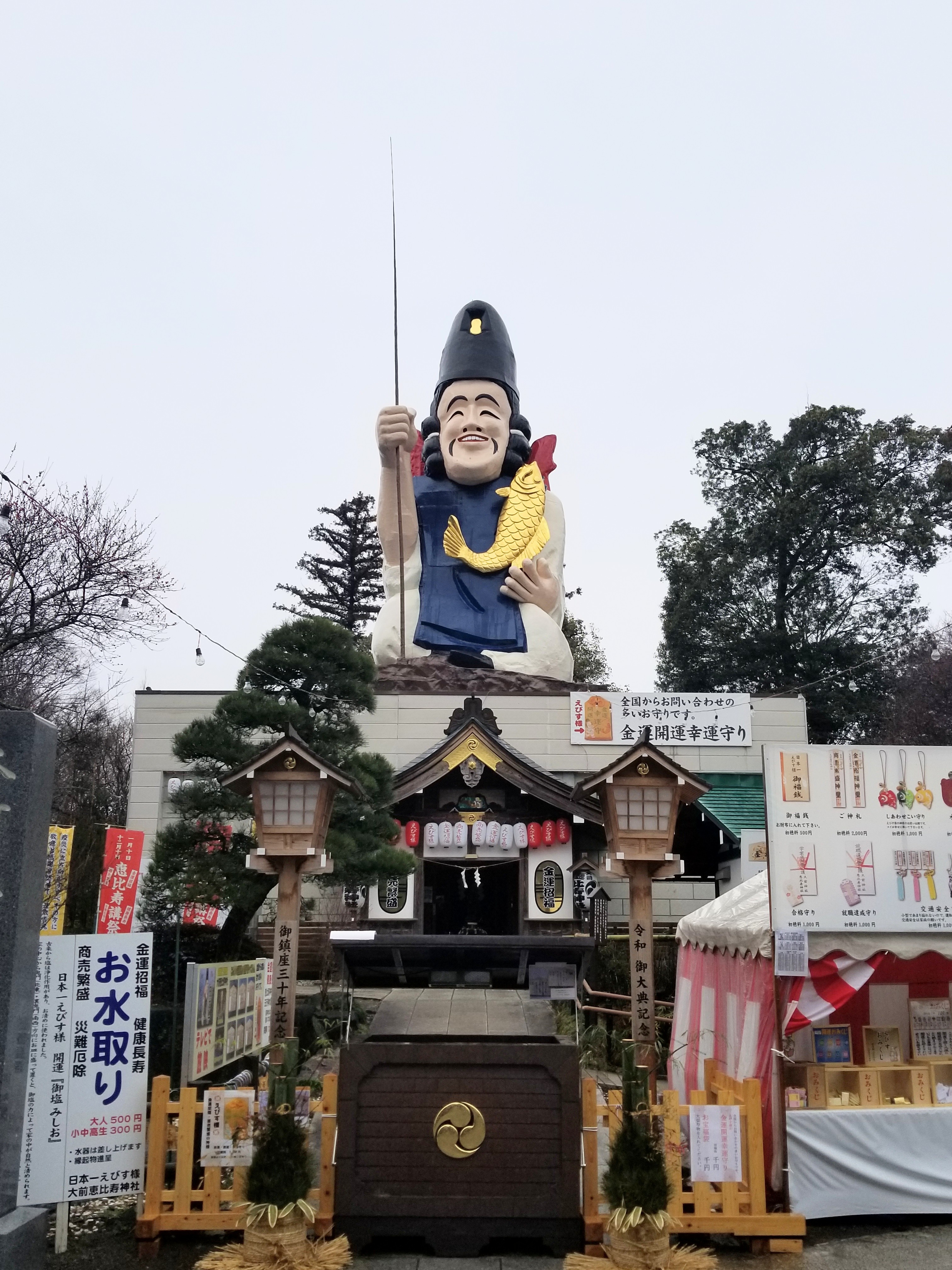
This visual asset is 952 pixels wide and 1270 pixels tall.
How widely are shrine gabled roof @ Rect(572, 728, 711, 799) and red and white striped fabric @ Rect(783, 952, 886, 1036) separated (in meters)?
1.71

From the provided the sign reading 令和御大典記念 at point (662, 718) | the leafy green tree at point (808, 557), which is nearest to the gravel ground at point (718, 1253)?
the sign reading 令和御大典記念 at point (662, 718)

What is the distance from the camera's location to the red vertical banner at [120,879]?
12836 millimetres

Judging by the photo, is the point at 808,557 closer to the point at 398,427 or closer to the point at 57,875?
the point at 398,427

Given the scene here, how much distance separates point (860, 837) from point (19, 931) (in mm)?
5594

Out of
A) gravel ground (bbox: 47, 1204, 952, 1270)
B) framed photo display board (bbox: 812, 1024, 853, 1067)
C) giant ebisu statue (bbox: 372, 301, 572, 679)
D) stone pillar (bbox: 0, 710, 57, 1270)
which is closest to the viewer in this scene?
stone pillar (bbox: 0, 710, 57, 1270)

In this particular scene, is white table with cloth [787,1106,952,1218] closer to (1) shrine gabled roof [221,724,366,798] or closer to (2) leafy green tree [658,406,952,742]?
(1) shrine gabled roof [221,724,366,798]

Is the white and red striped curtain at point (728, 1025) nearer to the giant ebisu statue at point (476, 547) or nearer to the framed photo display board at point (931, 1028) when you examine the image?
the framed photo display board at point (931, 1028)

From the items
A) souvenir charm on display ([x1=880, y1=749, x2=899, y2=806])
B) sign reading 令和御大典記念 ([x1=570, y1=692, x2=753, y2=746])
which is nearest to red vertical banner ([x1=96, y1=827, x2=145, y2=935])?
souvenir charm on display ([x1=880, y1=749, x2=899, y2=806])

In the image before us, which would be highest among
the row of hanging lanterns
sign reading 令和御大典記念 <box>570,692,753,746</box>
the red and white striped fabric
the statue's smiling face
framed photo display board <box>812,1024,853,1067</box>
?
the statue's smiling face

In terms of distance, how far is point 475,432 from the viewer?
23.6 m

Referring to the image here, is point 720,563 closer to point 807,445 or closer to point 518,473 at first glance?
point 807,445

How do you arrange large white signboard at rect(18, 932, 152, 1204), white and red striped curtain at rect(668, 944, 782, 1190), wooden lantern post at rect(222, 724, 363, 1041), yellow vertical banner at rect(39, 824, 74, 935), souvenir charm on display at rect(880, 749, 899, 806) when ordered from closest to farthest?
1. large white signboard at rect(18, 932, 152, 1204)
2. white and red striped curtain at rect(668, 944, 782, 1190)
3. souvenir charm on display at rect(880, 749, 899, 806)
4. wooden lantern post at rect(222, 724, 363, 1041)
5. yellow vertical banner at rect(39, 824, 74, 935)

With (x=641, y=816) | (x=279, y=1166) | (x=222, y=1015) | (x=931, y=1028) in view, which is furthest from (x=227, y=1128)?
(x=931, y=1028)

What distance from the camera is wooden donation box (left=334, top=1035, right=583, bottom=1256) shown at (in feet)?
20.5
